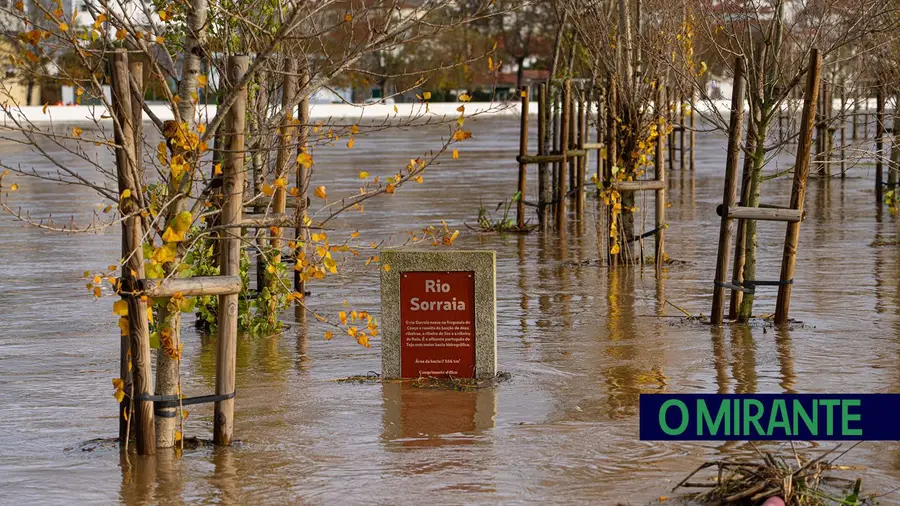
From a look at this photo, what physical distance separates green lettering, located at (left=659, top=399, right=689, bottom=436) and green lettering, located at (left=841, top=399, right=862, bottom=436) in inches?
25.1

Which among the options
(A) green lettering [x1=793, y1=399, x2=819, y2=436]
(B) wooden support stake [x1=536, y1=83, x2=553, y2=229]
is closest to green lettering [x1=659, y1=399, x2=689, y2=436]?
(A) green lettering [x1=793, y1=399, x2=819, y2=436]

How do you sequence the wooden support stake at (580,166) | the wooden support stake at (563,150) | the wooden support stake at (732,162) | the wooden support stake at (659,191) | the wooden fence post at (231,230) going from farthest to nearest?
the wooden support stake at (580,166), the wooden support stake at (563,150), the wooden support stake at (659,191), the wooden support stake at (732,162), the wooden fence post at (231,230)

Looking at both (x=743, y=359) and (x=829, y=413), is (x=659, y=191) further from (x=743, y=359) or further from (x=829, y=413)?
(x=829, y=413)

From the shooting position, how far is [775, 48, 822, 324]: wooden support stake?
11.0m

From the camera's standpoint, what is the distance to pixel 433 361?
972cm

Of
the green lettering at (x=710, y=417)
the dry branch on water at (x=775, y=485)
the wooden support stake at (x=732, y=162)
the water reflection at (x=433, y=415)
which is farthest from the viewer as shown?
the wooden support stake at (x=732, y=162)

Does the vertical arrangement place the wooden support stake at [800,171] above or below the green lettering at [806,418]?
above

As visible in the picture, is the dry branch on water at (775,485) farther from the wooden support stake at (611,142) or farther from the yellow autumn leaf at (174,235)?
the wooden support stake at (611,142)

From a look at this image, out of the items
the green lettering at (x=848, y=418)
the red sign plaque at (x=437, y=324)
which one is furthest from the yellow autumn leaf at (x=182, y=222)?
the green lettering at (x=848, y=418)

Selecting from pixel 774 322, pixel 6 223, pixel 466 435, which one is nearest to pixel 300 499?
pixel 466 435

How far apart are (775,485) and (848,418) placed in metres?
0.51

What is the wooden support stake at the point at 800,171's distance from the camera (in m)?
11.0

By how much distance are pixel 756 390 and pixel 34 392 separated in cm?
482

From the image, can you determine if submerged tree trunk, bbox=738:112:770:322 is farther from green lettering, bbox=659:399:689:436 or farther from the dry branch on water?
green lettering, bbox=659:399:689:436
